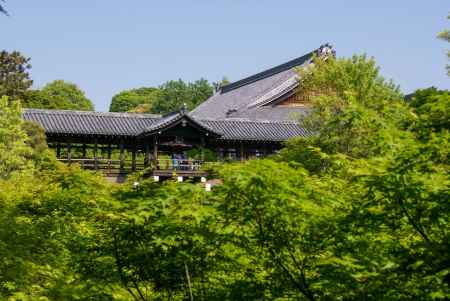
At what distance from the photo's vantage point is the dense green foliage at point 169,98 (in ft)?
259

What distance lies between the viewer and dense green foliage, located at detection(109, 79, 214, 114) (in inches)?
3113

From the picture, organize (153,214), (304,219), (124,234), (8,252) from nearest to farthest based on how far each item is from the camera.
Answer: (304,219) → (153,214) → (124,234) → (8,252)

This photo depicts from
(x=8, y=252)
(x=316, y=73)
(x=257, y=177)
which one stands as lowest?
(x=8, y=252)

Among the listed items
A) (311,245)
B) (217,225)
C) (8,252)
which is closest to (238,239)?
(217,225)

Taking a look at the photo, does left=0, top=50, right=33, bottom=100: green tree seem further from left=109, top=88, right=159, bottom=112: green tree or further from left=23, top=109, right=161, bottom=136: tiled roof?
left=109, top=88, right=159, bottom=112: green tree

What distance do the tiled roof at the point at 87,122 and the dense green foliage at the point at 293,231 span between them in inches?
907

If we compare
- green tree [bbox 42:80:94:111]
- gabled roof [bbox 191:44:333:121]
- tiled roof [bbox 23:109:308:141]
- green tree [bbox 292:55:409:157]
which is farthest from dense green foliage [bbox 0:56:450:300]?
green tree [bbox 42:80:94:111]

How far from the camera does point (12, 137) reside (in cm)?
2373

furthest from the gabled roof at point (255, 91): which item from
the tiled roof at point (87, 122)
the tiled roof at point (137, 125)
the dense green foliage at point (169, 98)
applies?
the dense green foliage at point (169, 98)

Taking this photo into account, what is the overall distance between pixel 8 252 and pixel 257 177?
406 cm

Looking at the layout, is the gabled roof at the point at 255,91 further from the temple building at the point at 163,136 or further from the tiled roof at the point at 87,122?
the tiled roof at the point at 87,122

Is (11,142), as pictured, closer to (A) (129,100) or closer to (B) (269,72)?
(B) (269,72)

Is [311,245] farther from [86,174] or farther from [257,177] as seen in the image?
[86,174]

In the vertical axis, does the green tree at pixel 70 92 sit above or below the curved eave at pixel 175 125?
above
